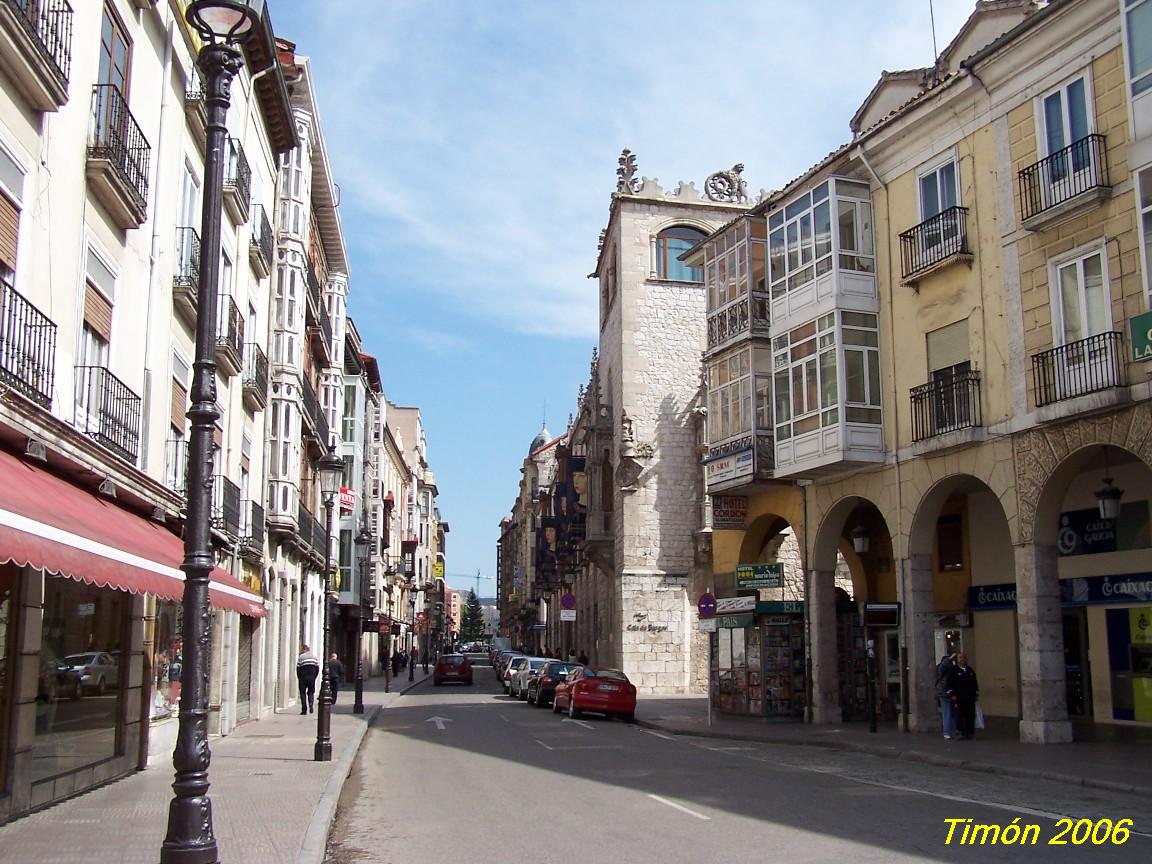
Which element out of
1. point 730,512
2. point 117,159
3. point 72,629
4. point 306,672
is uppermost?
point 117,159

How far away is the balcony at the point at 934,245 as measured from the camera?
2128 centimetres

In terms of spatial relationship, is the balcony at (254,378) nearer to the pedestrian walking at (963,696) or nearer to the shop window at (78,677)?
the shop window at (78,677)

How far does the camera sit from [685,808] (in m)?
12.4

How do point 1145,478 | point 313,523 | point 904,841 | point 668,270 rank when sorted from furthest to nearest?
point 668,270 → point 313,523 → point 1145,478 → point 904,841

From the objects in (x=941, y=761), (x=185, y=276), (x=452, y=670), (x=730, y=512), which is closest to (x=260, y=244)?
(x=185, y=276)

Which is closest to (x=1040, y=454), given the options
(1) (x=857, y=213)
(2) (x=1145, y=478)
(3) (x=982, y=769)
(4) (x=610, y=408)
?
(2) (x=1145, y=478)

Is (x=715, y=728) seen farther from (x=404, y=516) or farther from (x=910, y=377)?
(x=404, y=516)

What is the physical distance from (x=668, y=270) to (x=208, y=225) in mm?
38737

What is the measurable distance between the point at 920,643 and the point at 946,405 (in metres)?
4.81

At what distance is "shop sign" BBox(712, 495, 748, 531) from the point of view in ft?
93.1

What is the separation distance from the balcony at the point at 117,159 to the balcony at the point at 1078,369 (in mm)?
14579

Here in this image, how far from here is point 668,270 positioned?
45.7 meters

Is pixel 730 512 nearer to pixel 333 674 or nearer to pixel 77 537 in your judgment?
pixel 333 674

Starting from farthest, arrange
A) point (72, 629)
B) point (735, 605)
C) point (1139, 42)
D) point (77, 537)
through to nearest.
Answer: point (735, 605)
point (1139, 42)
point (72, 629)
point (77, 537)
